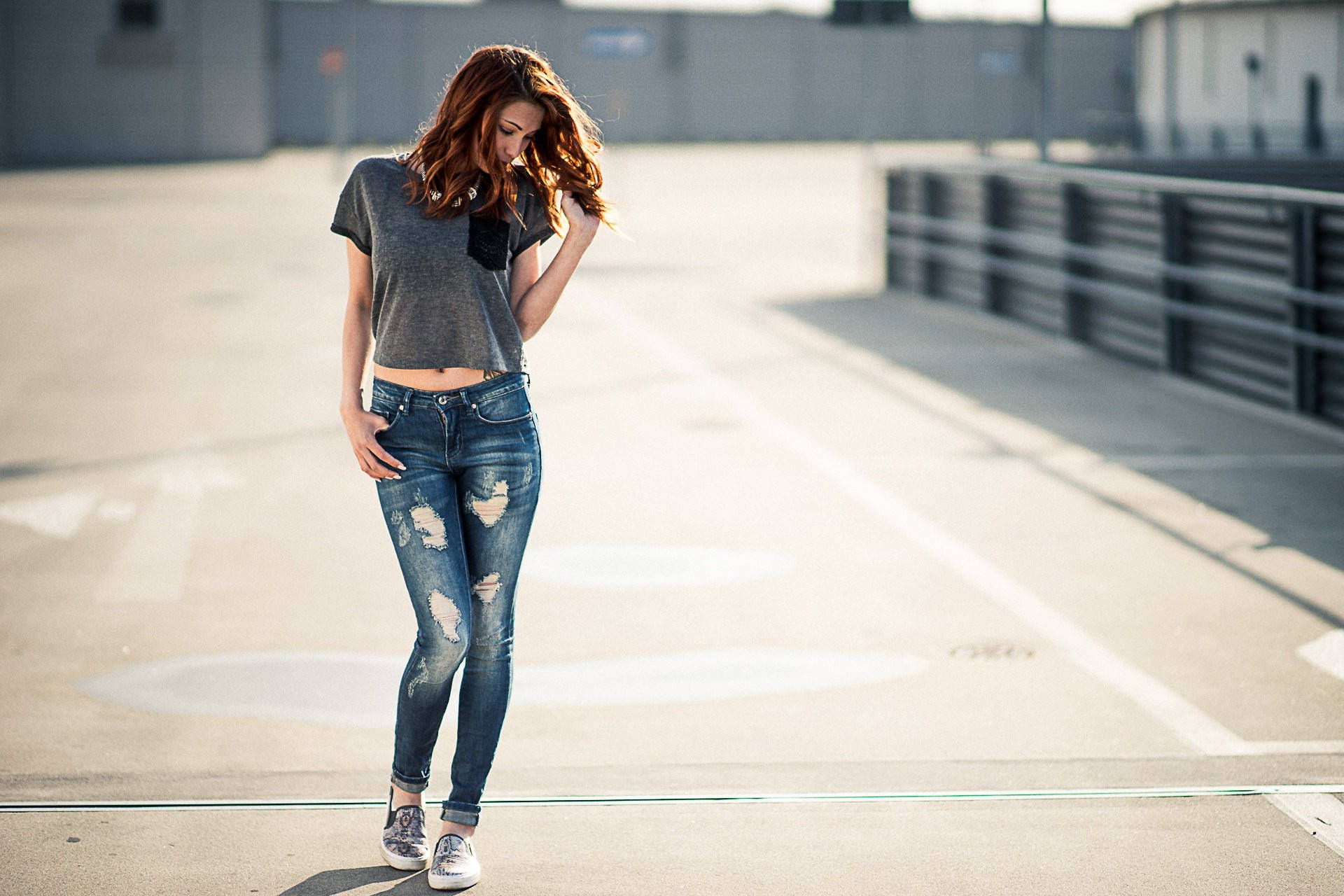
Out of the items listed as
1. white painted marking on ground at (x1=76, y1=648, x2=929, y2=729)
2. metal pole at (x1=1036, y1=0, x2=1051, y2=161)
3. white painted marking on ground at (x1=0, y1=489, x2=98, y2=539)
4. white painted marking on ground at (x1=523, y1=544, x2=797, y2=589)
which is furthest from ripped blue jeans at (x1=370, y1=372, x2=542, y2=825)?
metal pole at (x1=1036, y1=0, x2=1051, y2=161)

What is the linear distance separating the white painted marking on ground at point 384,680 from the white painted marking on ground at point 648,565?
0.93 meters

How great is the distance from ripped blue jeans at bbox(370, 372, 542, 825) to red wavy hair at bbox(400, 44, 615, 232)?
40cm

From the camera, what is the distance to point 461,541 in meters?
3.56

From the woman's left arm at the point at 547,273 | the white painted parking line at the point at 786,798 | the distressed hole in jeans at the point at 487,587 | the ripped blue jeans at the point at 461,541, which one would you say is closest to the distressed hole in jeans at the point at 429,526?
the ripped blue jeans at the point at 461,541

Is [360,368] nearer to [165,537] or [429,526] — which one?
[429,526]

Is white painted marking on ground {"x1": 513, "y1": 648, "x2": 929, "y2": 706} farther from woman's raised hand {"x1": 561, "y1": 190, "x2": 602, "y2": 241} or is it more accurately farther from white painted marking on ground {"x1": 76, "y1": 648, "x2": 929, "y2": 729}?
woman's raised hand {"x1": 561, "y1": 190, "x2": 602, "y2": 241}

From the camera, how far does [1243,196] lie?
33.4 feet

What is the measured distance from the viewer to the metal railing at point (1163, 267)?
9492 mm

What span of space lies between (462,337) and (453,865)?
1145 mm

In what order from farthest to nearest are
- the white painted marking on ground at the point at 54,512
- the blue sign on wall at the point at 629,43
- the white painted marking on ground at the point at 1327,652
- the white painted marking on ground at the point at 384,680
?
the blue sign on wall at the point at 629,43, the white painted marking on ground at the point at 54,512, the white painted marking on ground at the point at 1327,652, the white painted marking on ground at the point at 384,680

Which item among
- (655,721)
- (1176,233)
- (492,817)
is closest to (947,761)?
(655,721)

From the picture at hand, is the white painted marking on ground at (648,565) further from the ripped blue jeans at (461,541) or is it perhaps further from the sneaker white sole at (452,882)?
the sneaker white sole at (452,882)

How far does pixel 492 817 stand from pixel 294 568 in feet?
8.76

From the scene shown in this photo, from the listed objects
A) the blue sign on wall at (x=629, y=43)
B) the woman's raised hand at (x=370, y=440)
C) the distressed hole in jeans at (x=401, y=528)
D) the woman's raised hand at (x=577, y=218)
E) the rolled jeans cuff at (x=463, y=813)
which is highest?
the blue sign on wall at (x=629, y=43)
